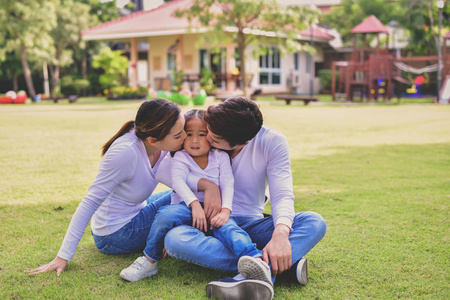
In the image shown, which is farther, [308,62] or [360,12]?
[308,62]

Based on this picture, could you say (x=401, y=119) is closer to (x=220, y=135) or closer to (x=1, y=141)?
(x=1, y=141)

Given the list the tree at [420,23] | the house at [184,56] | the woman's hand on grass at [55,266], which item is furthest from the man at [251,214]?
the tree at [420,23]

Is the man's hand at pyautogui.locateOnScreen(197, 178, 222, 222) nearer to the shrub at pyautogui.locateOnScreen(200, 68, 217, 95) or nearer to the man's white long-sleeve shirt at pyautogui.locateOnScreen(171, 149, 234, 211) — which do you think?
the man's white long-sleeve shirt at pyautogui.locateOnScreen(171, 149, 234, 211)

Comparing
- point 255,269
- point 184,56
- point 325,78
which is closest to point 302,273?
point 255,269

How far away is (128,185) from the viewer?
2637 millimetres

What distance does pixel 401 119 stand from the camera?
1113 centimetres

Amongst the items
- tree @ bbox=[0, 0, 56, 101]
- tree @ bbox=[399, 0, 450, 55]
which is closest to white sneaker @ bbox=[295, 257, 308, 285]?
tree @ bbox=[399, 0, 450, 55]

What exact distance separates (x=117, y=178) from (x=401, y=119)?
32.2 ft

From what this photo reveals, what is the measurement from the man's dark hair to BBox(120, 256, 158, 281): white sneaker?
2.43 ft

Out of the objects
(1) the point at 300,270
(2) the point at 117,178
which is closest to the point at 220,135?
(2) the point at 117,178

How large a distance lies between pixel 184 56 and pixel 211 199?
2048 cm

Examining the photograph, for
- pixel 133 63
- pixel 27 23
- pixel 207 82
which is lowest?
pixel 207 82

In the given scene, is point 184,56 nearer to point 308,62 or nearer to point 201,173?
point 308,62

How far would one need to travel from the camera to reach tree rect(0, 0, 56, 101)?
22578 millimetres
